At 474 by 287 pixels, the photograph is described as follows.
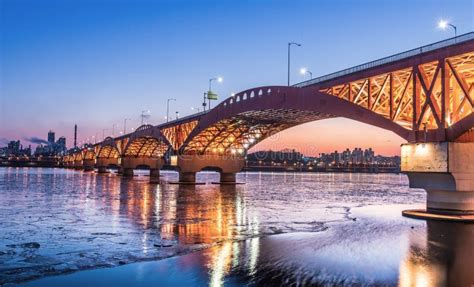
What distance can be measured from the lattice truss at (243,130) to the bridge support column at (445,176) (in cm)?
2259

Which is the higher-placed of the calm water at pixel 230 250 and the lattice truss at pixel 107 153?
the lattice truss at pixel 107 153

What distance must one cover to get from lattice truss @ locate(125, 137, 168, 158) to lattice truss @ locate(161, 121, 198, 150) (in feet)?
61.4

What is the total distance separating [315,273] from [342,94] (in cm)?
3038

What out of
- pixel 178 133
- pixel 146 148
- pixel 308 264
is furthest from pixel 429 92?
pixel 146 148

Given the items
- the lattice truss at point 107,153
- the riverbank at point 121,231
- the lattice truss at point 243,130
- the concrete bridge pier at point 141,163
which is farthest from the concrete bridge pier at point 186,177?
the lattice truss at point 107,153

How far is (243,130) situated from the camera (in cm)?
7838

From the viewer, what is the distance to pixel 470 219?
29.5 metres

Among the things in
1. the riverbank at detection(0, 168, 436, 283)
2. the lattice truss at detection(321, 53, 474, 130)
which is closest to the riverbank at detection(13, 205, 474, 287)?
the riverbank at detection(0, 168, 436, 283)

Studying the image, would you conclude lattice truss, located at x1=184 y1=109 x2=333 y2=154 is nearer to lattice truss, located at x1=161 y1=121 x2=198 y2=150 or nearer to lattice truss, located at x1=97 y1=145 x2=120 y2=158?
lattice truss, located at x1=161 y1=121 x2=198 y2=150

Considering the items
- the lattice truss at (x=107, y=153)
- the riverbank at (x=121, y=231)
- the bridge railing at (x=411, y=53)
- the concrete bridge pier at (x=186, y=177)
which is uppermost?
the bridge railing at (x=411, y=53)

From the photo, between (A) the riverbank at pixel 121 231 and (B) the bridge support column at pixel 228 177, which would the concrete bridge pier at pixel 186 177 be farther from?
(A) the riverbank at pixel 121 231

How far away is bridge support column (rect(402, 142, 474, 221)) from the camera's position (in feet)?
98.7

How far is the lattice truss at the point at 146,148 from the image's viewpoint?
116 meters

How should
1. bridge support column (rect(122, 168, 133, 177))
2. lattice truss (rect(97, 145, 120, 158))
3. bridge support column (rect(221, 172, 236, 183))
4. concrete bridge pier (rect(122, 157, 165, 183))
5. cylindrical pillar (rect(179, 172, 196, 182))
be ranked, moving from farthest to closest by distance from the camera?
lattice truss (rect(97, 145, 120, 158)) → bridge support column (rect(122, 168, 133, 177)) → concrete bridge pier (rect(122, 157, 165, 183)) → bridge support column (rect(221, 172, 236, 183)) → cylindrical pillar (rect(179, 172, 196, 182))
